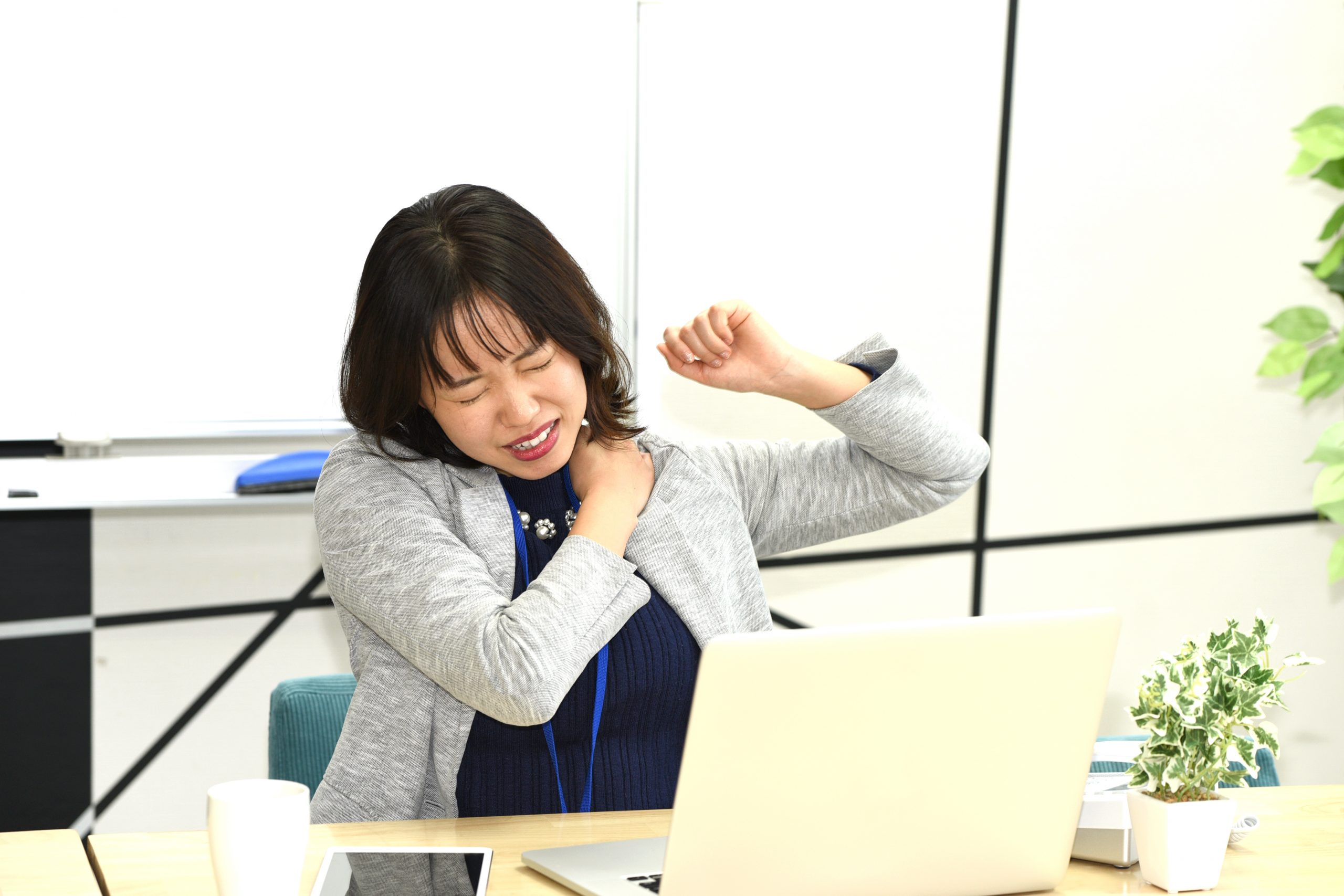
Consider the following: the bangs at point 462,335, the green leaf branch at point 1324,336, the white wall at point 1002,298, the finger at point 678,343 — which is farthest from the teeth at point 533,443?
the green leaf branch at point 1324,336

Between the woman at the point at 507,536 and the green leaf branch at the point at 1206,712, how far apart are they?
1.90 ft

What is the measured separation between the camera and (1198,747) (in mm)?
1071

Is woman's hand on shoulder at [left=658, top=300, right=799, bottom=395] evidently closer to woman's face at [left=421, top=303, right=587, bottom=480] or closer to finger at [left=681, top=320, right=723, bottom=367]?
finger at [left=681, top=320, right=723, bottom=367]

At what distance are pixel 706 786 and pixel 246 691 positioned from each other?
5.65 feet

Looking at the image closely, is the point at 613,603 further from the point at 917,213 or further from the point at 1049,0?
the point at 1049,0

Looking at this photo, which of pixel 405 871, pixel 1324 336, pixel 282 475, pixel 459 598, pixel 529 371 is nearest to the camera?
pixel 405 871

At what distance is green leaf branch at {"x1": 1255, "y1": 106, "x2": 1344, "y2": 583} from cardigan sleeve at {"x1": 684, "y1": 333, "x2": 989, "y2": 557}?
1338 mm

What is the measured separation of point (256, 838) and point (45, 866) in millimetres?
294

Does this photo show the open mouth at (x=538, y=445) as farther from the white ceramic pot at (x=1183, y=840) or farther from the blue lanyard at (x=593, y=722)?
the white ceramic pot at (x=1183, y=840)

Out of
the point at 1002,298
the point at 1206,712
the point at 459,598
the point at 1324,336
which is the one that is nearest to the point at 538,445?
the point at 459,598

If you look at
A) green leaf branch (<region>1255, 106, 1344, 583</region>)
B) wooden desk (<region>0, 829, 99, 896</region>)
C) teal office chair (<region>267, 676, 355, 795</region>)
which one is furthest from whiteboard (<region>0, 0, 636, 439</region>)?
green leaf branch (<region>1255, 106, 1344, 583</region>)

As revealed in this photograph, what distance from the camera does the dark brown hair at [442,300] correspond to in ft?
4.76

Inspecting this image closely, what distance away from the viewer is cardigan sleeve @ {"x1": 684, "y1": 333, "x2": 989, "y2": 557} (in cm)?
175

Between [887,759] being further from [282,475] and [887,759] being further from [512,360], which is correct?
[282,475]
